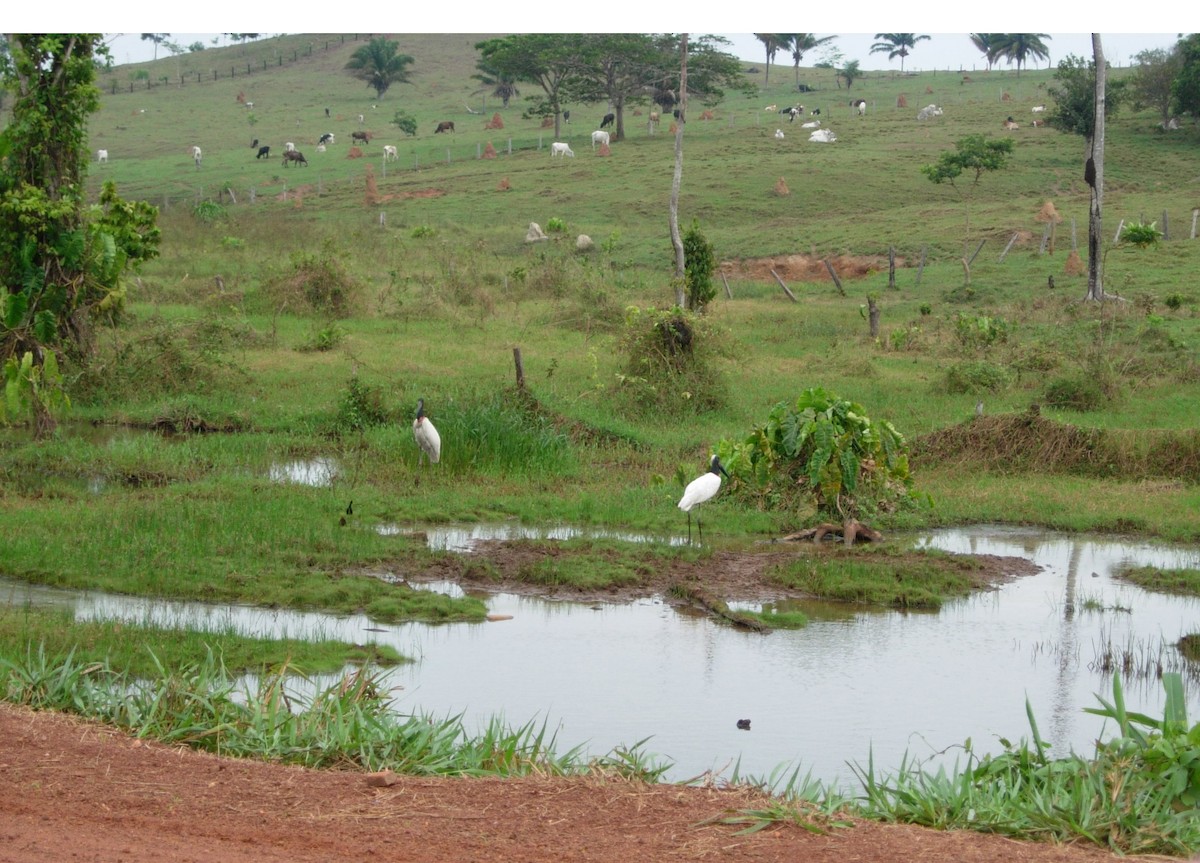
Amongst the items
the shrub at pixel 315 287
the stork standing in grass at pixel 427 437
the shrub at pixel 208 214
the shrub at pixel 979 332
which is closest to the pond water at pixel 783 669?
the stork standing in grass at pixel 427 437

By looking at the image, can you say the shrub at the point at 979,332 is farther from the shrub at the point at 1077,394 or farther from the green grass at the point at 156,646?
the green grass at the point at 156,646

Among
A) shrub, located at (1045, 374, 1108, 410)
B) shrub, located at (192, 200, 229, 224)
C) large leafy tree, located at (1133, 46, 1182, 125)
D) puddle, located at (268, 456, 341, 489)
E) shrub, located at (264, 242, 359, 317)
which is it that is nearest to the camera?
puddle, located at (268, 456, 341, 489)

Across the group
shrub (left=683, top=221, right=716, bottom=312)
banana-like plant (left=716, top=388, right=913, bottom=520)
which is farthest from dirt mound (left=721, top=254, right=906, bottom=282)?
banana-like plant (left=716, top=388, right=913, bottom=520)

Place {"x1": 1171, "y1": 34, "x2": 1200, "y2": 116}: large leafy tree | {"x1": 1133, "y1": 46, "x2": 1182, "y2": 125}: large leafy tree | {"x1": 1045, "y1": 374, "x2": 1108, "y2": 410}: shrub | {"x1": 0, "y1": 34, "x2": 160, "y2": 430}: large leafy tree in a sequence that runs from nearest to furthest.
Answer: {"x1": 0, "y1": 34, "x2": 160, "y2": 430}: large leafy tree < {"x1": 1045, "y1": 374, "x2": 1108, "y2": 410}: shrub < {"x1": 1171, "y1": 34, "x2": 1200, "y2": 116}: large leafy tree < {"x1": 1133, "y1": 46, "x2": 1182, "y2": 125}: large leafy tree

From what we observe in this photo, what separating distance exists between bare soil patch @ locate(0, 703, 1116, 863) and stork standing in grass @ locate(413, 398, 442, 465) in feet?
27.2

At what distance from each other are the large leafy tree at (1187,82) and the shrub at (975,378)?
28.1m

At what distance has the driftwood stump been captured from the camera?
40.4 feet

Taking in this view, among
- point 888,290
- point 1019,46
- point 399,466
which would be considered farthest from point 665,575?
point 1019,46

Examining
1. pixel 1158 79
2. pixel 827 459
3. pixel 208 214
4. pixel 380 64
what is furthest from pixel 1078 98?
pixel 380 64

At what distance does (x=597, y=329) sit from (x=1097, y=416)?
29.9ft

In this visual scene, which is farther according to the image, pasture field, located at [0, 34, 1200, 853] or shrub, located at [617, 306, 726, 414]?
shrub, located at [617, 306, 726, 414]

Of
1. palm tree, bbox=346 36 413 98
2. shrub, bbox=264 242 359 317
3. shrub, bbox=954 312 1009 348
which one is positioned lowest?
shrub, bbox=954 312 1009 348

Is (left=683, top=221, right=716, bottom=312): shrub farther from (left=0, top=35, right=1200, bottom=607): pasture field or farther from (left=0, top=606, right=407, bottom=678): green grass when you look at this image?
(left=0, top=606, right=407, bottom=678): green grass

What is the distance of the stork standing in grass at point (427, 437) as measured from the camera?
1402 cm
